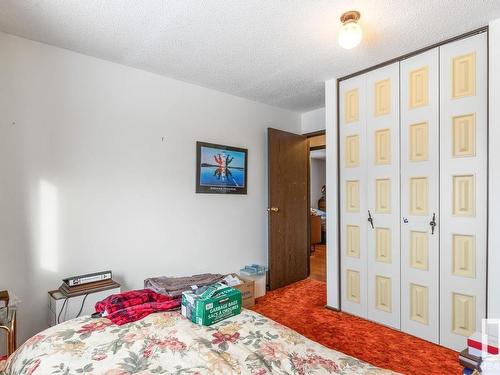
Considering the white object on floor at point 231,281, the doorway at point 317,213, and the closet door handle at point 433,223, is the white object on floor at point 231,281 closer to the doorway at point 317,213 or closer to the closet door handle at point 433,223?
the doorway at point 317,213

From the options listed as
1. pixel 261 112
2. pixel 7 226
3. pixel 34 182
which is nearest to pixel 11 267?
pixel 7 226

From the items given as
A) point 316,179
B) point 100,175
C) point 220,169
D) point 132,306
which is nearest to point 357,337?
point 132,306

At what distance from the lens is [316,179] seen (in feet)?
28.0

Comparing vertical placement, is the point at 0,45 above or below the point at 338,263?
above

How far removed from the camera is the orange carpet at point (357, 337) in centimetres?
215

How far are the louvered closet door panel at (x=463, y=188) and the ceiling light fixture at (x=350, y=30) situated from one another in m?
0.93

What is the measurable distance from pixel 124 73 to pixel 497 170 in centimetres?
313

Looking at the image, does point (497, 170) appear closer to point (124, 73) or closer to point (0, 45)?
point (124, 73)

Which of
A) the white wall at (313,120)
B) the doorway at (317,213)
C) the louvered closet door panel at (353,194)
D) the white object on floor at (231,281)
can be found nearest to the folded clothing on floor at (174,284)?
the white object on floor at (231,281)

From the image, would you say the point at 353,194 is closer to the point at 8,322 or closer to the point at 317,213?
the point at 8,322

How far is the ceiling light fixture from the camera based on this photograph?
1955 millimetres

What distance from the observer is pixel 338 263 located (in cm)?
316

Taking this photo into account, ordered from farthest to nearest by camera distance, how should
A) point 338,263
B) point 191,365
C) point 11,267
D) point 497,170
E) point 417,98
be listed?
1. point 338,263
2. point 417,98
3. point 11,267
4. point 497,170
5. point 191,365

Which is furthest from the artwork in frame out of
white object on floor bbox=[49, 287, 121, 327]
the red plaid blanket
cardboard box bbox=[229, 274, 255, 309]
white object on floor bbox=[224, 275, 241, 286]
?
the red plaid blanket
